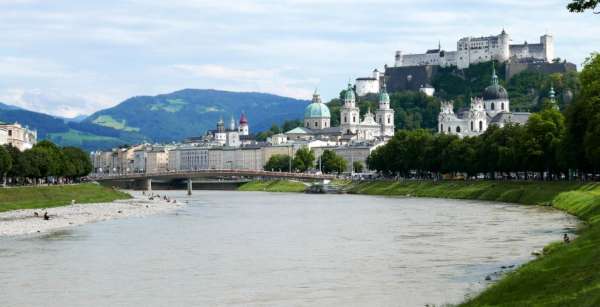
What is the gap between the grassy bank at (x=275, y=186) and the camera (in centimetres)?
13430

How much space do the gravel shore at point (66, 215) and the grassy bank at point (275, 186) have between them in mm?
45005

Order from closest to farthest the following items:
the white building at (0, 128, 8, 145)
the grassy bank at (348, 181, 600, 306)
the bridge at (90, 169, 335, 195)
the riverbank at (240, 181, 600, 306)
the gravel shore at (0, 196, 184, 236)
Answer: the grassy bank at (348, 181, 600, 306) < the riverbank at (240, 181, 600, 306) < the gravel shore at (0, 196, 184, 236) < the white building at (0, 128, 8, 145) < the bridge at (90, 169, 335, 195)

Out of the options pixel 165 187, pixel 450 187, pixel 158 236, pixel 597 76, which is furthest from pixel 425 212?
pixel 165 187

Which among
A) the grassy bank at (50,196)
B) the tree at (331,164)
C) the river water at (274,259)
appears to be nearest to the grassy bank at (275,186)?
the tree at (331,164)

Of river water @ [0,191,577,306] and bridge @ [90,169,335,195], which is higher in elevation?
bridge @ [90,169,335,195]

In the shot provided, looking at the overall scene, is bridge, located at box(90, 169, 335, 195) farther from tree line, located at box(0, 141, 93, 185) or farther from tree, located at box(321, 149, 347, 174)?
tree, located at box(321, 149, 347, 174)

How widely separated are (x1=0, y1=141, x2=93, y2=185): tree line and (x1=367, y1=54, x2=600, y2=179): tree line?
31490mm

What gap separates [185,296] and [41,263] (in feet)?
30.9

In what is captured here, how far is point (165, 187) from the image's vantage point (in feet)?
513

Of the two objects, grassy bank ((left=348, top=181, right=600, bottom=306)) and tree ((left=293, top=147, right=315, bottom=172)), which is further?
tree ((left=293, top=147, right=315, bottom=172))

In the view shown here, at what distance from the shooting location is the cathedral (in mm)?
167500

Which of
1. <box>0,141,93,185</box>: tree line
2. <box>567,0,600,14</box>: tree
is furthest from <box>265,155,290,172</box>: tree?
<box>567,0,600,14</box>: tree

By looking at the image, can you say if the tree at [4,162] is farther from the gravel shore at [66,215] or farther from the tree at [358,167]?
the tree at [358,167]

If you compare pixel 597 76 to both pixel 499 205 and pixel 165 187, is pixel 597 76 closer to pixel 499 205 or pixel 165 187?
pixel 499 205
